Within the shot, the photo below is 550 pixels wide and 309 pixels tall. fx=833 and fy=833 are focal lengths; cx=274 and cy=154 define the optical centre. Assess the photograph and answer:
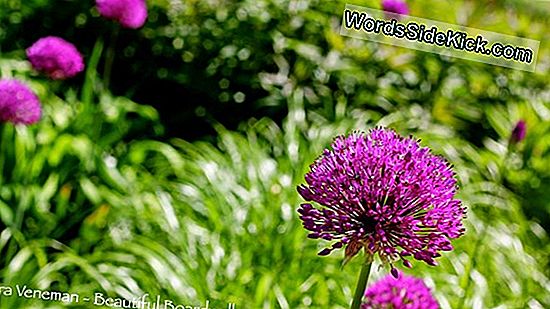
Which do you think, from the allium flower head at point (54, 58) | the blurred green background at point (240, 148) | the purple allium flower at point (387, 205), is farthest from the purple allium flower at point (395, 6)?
the purple allium flower at point (387, 205)

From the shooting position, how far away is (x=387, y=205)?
68cm

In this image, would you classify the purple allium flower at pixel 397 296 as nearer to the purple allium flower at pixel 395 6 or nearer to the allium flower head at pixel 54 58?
the allium flower head at pixel 54 58

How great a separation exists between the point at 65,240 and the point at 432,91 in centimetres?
95

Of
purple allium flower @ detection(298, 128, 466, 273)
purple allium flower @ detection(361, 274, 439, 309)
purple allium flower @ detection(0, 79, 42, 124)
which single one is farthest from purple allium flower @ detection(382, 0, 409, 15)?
purple allium flower @ detection(298, 128, 466, 273)

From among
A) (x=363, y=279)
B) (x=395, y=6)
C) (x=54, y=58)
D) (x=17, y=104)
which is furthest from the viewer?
(x=395, y=6)

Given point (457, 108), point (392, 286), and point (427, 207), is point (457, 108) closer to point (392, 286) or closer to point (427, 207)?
point (392, 286)

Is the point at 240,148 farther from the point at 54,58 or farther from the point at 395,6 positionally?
the point at 395,6

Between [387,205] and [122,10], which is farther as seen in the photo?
[122,10]

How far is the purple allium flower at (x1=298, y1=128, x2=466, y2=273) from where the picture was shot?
2.20 ft

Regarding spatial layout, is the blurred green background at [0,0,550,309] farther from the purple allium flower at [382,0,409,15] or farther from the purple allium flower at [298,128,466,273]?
the purple allium flower at [298,128,466,273]

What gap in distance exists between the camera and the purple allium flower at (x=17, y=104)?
127 cm

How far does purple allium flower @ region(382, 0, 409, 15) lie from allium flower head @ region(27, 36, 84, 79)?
711mm

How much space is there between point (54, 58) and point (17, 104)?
21 centimetres

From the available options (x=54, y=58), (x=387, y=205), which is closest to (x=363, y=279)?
(x=387, y=205)
